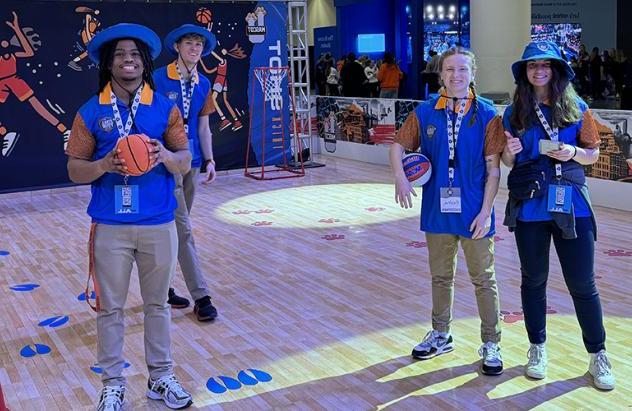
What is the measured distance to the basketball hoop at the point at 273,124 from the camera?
40.1ft

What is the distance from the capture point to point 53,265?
6.77 metres

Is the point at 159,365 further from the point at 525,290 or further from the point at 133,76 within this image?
the point at 525,290

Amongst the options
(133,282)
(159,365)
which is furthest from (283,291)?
(159,365)

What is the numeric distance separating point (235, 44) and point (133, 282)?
Answer: 21.5ft

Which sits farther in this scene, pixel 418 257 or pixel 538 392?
pixel 418 257

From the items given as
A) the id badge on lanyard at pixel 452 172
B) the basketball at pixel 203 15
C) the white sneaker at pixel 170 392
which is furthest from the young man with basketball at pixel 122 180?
the basketball at pixel 203 15

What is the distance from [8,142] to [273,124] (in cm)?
392

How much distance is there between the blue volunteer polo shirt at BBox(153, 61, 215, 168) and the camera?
191 inches

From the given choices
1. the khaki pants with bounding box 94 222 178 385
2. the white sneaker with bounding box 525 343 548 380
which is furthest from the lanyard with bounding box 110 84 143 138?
the white sneaker with bounding box 525 343 548 380

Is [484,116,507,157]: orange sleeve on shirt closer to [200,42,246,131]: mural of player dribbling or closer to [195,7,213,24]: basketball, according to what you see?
[200,42,246,131]: mural of player dribbling

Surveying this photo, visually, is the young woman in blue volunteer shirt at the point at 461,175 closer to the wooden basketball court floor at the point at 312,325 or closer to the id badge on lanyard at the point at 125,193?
the wooden basketball court floor at the point at 312,325

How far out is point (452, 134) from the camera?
3812 mm

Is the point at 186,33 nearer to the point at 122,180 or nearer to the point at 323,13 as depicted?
the point at 122,180

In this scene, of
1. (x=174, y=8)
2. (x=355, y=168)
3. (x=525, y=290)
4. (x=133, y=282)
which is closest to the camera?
(x=525, y=290)
